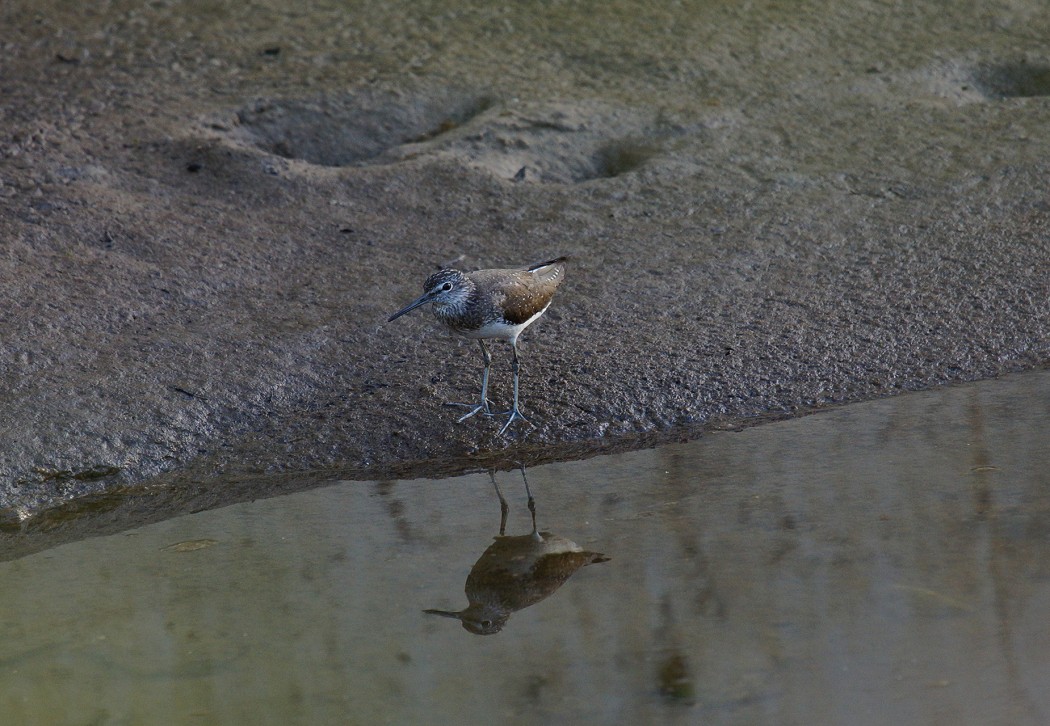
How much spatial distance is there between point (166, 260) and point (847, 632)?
4.15m

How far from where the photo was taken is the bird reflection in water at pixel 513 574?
165 inches

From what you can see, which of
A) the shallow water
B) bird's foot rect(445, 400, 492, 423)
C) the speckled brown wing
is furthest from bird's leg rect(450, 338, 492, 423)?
the shallow water

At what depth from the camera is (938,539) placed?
14.5ft

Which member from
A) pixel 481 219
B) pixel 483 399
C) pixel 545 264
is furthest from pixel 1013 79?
pixel 483 399

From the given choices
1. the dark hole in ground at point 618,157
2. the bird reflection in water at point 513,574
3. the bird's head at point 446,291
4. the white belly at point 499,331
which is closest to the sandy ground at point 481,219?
the dark hole in ground at point 618,157

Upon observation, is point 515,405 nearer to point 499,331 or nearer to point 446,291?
point 499,331

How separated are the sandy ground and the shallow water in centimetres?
43

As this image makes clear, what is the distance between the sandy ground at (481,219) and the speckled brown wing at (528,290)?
1.11 feet

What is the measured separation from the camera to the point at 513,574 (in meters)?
4.46

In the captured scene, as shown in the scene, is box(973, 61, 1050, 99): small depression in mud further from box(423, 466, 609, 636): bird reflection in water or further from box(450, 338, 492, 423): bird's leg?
box(423, 466, 609, 636): bird reflection in water

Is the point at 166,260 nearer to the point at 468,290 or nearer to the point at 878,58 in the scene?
the point at 468,290

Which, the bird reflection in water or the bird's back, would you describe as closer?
the bird reflection in water

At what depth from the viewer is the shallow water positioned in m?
3.68

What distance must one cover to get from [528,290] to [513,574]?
5.24ft
